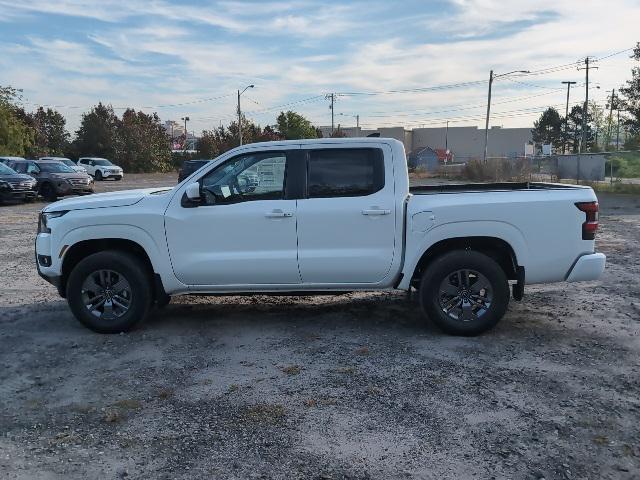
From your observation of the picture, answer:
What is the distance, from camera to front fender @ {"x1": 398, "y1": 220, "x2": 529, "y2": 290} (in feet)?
18.5

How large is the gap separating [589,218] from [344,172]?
232 centimetres

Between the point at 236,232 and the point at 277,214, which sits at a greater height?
the point at 277,214

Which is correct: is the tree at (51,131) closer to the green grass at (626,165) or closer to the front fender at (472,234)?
the green grass at (626,165)

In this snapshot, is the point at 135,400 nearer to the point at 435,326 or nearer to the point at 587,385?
the point at 435,326

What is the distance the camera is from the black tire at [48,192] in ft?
78.3

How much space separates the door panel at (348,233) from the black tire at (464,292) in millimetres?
472

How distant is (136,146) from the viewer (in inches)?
2554

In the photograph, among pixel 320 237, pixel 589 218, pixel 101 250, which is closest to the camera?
pixel 589 218

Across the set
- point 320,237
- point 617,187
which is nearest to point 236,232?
point 320,237

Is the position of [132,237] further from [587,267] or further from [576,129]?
[576,129]

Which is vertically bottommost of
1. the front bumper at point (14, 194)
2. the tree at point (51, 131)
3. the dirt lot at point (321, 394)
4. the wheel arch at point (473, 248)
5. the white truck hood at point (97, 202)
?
the dirt lot at point (321, 394)

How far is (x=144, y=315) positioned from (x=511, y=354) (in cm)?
348

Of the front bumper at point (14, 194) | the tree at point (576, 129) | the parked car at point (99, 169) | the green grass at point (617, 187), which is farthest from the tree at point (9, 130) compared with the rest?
the tree at point (576, 129)

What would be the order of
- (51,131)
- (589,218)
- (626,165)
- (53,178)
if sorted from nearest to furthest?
(589,218)
(53,178)
(626,165)
(51,131)
